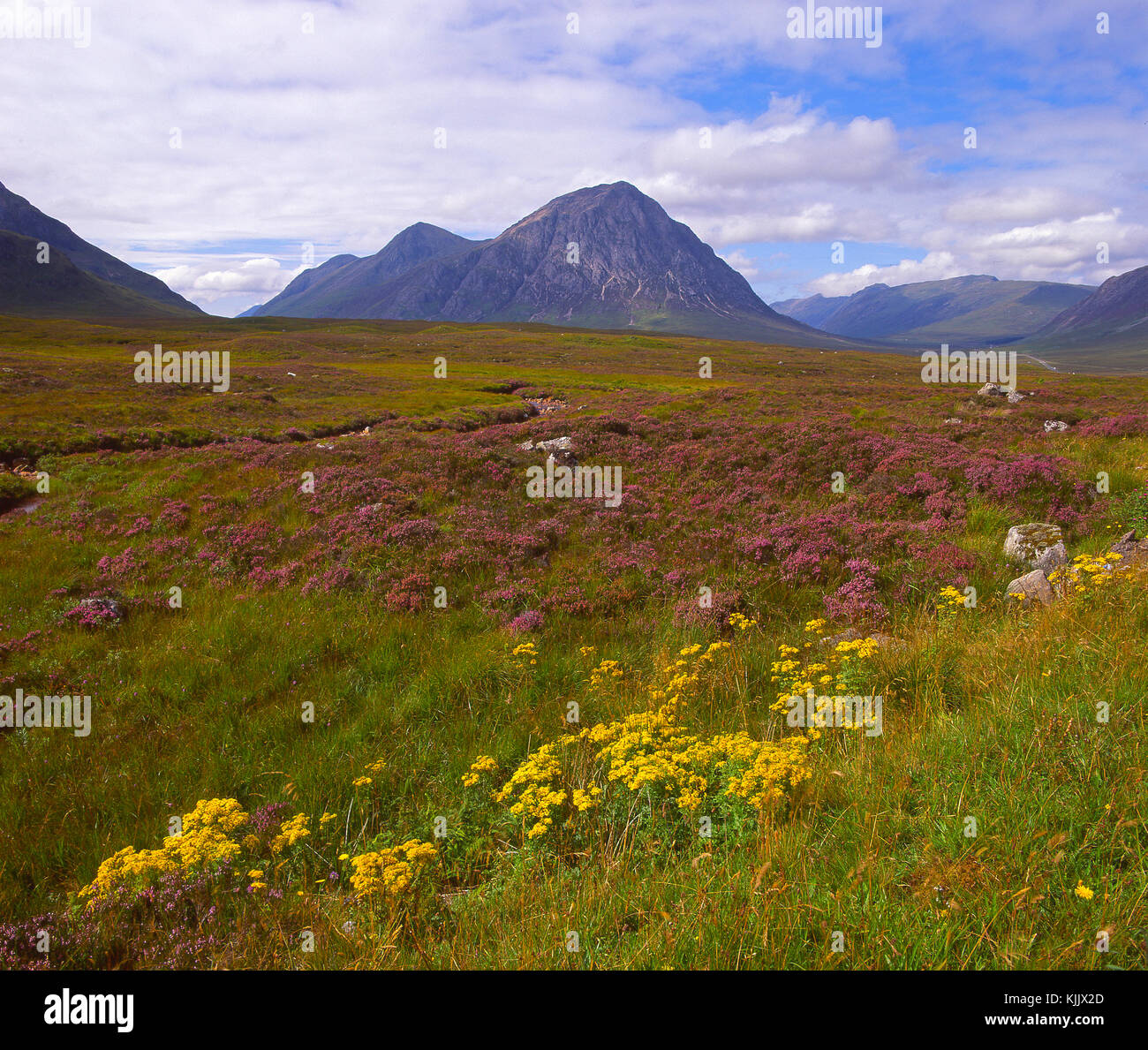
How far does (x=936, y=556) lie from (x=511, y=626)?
821 cm

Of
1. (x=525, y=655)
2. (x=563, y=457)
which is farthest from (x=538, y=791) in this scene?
(x=563, y=457)

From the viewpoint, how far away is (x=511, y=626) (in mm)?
9359


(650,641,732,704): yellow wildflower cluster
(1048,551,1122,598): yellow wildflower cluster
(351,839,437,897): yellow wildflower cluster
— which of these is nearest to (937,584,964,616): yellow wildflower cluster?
(1048,551,1122,598): yellow wildflower cluster

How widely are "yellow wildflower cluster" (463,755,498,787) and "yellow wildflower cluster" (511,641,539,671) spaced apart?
7.23 feet

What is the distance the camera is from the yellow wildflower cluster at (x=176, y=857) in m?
4.39

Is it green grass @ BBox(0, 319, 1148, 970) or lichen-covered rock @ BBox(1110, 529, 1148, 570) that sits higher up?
lichen-covered rock @ BBox(1110, 529, 1148, 570)

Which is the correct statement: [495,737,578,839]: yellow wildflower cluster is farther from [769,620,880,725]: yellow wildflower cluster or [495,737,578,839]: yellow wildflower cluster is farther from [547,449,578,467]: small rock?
[547,449,578,467]: small rock

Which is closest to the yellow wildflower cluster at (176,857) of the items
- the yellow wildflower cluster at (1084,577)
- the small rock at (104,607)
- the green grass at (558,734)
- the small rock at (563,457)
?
the green grass at (558,734)

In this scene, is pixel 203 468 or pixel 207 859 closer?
pixel 207 859

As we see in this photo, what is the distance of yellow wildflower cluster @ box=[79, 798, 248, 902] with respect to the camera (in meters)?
4.39

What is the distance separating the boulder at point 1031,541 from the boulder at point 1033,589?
5.45 feet
